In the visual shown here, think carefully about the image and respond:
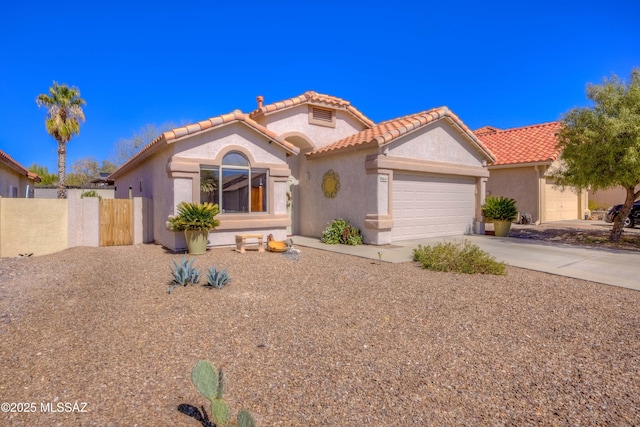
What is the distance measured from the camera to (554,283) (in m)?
7.30

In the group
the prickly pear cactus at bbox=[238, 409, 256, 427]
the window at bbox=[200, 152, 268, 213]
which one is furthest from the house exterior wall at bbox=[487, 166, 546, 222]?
the prickly pear cactus at bbox=[238, 409, 256, 427]

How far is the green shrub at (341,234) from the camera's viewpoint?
12448 mm

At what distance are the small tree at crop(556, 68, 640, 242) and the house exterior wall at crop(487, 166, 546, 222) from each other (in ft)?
23.3

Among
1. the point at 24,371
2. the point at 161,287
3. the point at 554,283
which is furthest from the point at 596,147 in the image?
the point at 24,371

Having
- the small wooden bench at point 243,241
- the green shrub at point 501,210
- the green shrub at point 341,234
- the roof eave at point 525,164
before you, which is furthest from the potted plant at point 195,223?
the roof eave at point 525,164

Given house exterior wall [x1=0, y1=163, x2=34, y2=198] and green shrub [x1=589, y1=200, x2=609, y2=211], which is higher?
house exterior wall [x1=0, y1=163, x2=34, y2=198]

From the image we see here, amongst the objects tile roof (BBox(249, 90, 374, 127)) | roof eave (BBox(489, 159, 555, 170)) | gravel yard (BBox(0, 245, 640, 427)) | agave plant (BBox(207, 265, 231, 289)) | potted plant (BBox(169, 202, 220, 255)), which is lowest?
gravel yard (BBox(0, 245, 640, 427))

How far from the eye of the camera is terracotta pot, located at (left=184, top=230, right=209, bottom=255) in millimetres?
Answer: 10336

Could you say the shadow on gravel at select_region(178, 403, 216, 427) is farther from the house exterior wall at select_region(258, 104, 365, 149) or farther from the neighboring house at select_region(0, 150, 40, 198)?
the neighboring house at select_region(0, 150, 40, 198)

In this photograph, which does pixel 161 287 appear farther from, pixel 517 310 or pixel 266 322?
pixel 517 310

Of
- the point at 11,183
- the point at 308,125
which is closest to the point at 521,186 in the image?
the point at 308,125

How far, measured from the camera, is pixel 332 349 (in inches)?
169

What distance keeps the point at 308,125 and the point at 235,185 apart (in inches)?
183

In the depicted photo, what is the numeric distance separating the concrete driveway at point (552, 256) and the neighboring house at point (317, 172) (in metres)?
1.19
